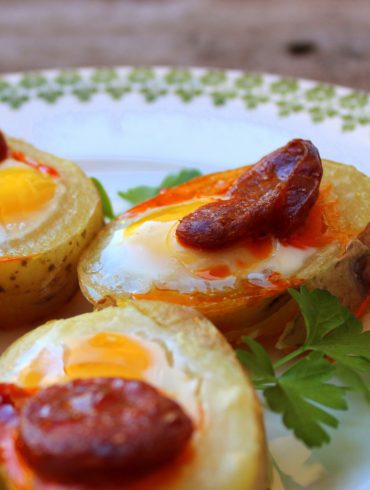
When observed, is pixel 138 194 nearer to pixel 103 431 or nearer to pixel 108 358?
pixel 108 358

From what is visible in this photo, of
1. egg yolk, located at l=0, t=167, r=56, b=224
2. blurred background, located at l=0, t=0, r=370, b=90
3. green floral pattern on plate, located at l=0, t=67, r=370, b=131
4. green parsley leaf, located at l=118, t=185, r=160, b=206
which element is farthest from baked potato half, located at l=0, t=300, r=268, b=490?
blurred background, located at l=0, t=0, r=370, b=90

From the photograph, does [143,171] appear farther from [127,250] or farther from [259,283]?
[259,283]

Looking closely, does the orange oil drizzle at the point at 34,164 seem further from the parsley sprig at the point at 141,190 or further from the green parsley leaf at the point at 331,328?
the green parsley leaf at the point at 331,328

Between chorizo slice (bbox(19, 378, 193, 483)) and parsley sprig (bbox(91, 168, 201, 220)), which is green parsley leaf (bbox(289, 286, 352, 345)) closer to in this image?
chorizo slice (bbox(19, 378, 193, 483))

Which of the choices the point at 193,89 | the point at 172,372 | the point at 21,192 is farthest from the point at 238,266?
the point at 193,89

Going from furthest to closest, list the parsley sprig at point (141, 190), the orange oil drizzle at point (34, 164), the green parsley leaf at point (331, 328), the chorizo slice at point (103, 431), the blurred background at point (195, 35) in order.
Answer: the blurred background at point (195, 35)
the parsley sprig at point (141, 190)
the orange oil drizzle at point (34, 164)
the green parsley leaf at point (331, 328)
the chorizo slice at point (103, 431)

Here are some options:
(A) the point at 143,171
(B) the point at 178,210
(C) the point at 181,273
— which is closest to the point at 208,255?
(C) the point at 181,273

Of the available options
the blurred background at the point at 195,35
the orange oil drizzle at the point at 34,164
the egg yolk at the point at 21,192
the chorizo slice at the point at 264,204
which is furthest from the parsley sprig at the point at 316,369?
the blurred background at the point at 195,35
